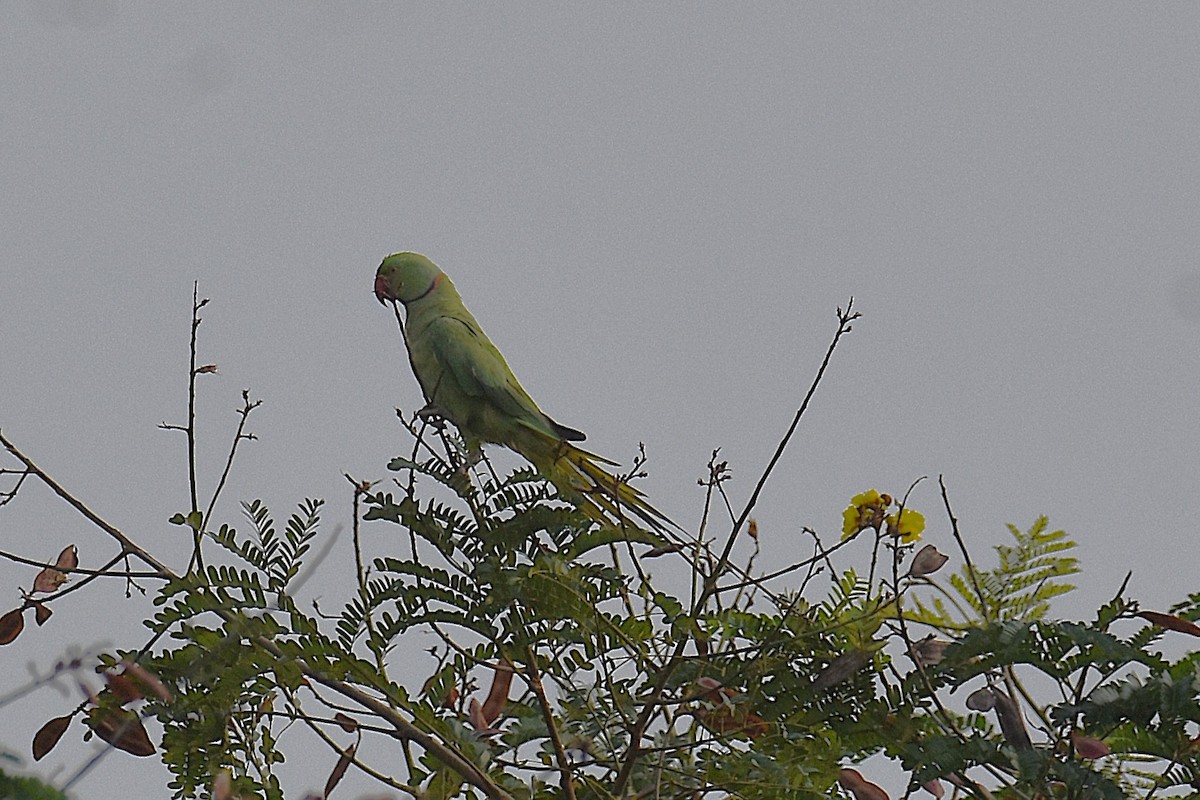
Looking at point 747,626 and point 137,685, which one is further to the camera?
point 747,626

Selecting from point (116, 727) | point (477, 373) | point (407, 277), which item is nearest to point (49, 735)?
point (116, 727)

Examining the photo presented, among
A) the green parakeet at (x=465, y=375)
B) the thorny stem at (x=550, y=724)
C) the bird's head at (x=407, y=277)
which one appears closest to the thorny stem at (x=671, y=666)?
the thorny stem at (x=550, y=724)

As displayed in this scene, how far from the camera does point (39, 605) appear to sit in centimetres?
127

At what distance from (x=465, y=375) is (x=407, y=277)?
1.53ft

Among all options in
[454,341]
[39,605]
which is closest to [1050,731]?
[39,605]

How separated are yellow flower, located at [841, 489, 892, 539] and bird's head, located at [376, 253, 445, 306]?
165cm

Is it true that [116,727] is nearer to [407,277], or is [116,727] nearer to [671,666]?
[671,666]

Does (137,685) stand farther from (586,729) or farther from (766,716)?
(766,716)

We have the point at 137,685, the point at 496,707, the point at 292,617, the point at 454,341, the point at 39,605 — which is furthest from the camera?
the point at 454,341

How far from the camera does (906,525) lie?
1.50 meters

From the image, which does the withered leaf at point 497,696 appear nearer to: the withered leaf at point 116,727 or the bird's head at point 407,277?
the withered leaf at point 116,727

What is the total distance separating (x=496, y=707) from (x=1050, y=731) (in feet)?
1.78

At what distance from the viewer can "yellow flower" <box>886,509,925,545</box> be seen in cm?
140

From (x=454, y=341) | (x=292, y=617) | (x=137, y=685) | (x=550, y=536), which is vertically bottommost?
(x=137, y=685)
